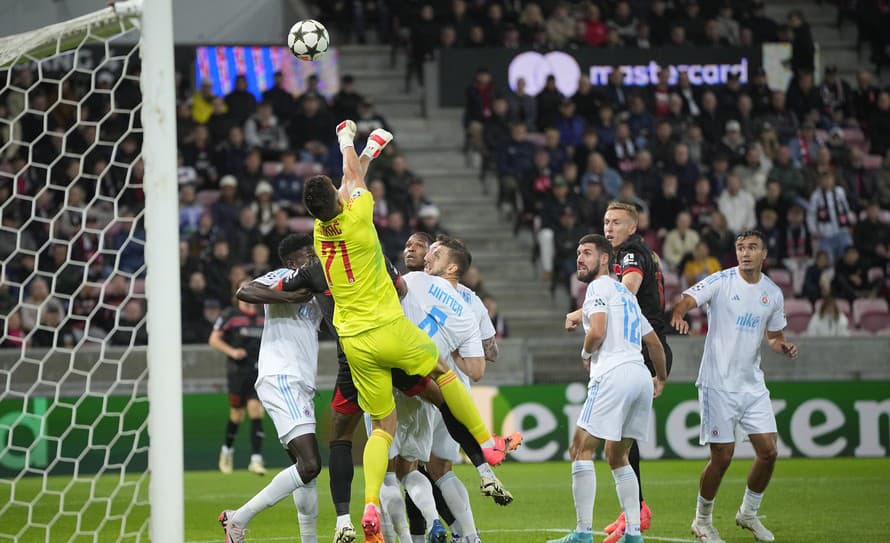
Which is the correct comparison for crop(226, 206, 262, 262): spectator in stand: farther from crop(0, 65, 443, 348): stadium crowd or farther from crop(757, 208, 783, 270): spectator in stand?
crop(757, 208, 783, 270): spectator in stand

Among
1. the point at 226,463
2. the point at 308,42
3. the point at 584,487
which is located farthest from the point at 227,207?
the point at 584,487

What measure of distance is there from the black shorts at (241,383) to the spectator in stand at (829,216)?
31.0 feet

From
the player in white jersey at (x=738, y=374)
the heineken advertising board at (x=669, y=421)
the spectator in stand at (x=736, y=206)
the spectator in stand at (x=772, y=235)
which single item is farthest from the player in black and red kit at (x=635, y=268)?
the spectator in stand at (x=736, y=206)

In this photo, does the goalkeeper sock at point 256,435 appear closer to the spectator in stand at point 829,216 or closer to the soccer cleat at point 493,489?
the soccer cleat at point 493,489

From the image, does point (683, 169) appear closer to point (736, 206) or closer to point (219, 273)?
point (736, 206)

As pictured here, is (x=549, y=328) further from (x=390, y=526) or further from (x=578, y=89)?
(x=390, y=526)

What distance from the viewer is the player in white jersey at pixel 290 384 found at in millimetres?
7457

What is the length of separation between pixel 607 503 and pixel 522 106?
10.9 m

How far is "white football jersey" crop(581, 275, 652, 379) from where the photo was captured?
7633mm

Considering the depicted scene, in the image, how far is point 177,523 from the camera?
5938 mm

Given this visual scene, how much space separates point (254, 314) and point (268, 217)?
3340 millimetres

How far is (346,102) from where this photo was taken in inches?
773

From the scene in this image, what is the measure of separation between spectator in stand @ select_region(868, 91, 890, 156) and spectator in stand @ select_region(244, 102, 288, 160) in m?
10.3

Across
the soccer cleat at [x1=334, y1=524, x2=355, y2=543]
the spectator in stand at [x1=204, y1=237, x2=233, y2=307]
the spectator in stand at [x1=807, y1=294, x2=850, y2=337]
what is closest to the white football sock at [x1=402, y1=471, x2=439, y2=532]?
the soccer cleat at [x1=334, y1=524, x2=355, y2=543]
